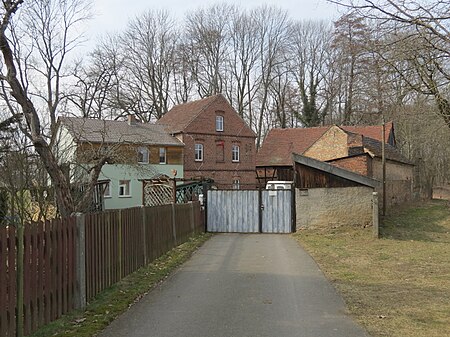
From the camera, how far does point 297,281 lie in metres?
10.2

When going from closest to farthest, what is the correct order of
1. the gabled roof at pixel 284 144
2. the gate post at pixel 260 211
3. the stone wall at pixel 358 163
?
the gate post at pixel 260 211
the stone wall at pixel 358 163
the gabled roof at pixel 284 144

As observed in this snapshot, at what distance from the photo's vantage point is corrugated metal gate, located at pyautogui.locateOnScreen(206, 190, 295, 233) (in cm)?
2283

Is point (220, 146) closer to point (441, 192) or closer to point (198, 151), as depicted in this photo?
point (198, 151)

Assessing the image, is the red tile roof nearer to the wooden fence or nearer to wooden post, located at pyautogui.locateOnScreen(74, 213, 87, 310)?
the wooden fence

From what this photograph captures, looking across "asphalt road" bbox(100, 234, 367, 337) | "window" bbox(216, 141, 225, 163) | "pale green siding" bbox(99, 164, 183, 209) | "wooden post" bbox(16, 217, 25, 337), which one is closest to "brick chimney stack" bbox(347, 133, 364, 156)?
"pale green siding" bbox(99, 164, 183, 209)

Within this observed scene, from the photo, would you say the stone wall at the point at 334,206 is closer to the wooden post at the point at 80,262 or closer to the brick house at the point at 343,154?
the brick house at the point at 343,154

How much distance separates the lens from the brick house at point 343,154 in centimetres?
2709

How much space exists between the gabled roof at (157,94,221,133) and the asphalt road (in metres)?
33.2

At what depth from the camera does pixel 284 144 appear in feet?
157

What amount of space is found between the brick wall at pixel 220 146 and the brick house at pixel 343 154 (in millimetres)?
1367

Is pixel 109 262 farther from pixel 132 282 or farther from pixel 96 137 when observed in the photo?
pixel 96 137

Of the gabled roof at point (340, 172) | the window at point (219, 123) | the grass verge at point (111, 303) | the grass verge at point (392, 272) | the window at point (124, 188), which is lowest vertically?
the grass verge at point (392, 272)

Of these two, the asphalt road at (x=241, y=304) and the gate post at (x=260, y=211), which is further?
the gate post at (x=260, y=211)

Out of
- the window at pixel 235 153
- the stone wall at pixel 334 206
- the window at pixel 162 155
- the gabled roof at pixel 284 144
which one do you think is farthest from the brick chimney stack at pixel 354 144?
the window at pixel 162 155
